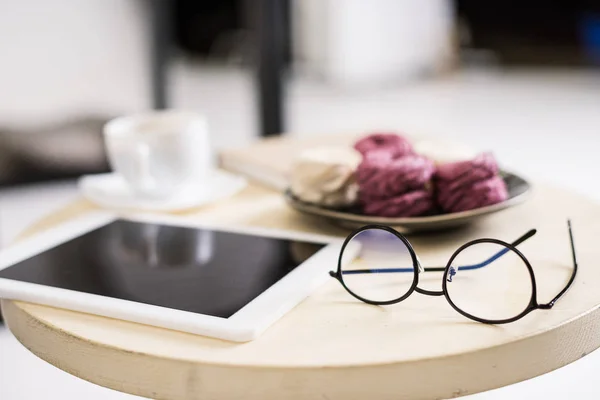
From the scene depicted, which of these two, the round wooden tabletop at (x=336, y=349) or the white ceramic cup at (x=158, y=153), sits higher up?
the white ceramic cup at (x=158, y=153)

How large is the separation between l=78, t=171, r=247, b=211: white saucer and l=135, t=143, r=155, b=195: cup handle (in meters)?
0.02

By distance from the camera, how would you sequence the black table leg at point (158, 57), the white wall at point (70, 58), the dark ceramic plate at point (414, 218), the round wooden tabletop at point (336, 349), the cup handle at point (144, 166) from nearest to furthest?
the round wooden tabletop at point (336, 349)
the dark ceramic plate at point (414, 218)
the cup handle at point (144, 166)
the white wall at point (70, 58)
the black table leg at point (158, 57)

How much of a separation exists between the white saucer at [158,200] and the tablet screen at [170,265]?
2.8 inches

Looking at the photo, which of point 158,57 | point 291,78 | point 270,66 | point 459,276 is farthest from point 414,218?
point 291,78

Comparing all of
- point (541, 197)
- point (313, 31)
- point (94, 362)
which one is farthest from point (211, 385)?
point (313, 31)

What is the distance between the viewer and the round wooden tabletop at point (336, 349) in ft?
1.55

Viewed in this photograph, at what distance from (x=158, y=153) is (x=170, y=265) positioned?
22 cm

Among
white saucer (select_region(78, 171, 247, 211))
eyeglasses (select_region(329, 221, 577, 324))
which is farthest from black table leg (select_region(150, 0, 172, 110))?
eyeglasses (select_region(329, 221, 577, 324))

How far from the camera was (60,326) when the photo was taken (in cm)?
53

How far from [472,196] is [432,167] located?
0.05m

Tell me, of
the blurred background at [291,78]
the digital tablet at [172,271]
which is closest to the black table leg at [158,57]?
the blurred background at [291,78]

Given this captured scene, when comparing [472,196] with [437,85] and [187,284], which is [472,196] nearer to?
[187,284]

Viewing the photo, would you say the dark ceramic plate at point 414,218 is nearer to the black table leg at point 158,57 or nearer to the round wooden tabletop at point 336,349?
the round wooden tabletop at point 336,349

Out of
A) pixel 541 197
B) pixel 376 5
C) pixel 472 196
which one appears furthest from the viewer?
pixel 376 5
